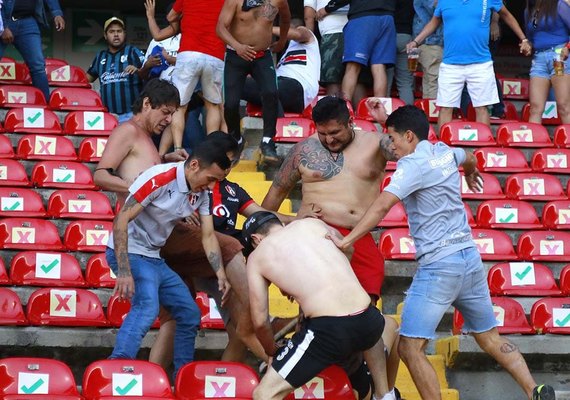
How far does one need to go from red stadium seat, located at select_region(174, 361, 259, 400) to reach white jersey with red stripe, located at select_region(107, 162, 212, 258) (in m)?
0.78

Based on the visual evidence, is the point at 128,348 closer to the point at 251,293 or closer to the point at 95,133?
the point at 251,293

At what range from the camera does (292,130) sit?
12.0m

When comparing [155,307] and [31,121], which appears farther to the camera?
[31,121]

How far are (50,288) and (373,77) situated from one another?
15.8ft

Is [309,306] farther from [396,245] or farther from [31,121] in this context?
[31,121]

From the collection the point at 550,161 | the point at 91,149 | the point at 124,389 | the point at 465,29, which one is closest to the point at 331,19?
the point at 465,29

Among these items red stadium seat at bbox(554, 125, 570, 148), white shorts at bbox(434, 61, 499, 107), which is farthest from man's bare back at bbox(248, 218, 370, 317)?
red stadium seat at bbox(554, 125, 570, 148)

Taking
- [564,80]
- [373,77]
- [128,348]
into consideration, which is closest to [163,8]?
[373,77]

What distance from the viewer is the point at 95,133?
12266mm

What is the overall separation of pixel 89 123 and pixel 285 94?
5.80ft

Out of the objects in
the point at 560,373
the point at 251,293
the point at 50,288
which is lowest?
the point at 560,373

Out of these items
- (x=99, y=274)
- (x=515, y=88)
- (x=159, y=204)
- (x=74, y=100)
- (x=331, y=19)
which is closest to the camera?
(x=159, y=204)

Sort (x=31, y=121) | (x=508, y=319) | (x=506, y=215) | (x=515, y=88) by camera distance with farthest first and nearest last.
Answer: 1. (x=515, y=88)
2. (x=31, y=121)
3. (x=506, y=215)
4. (x=508, y=319)

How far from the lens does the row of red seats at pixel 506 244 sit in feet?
34.3
